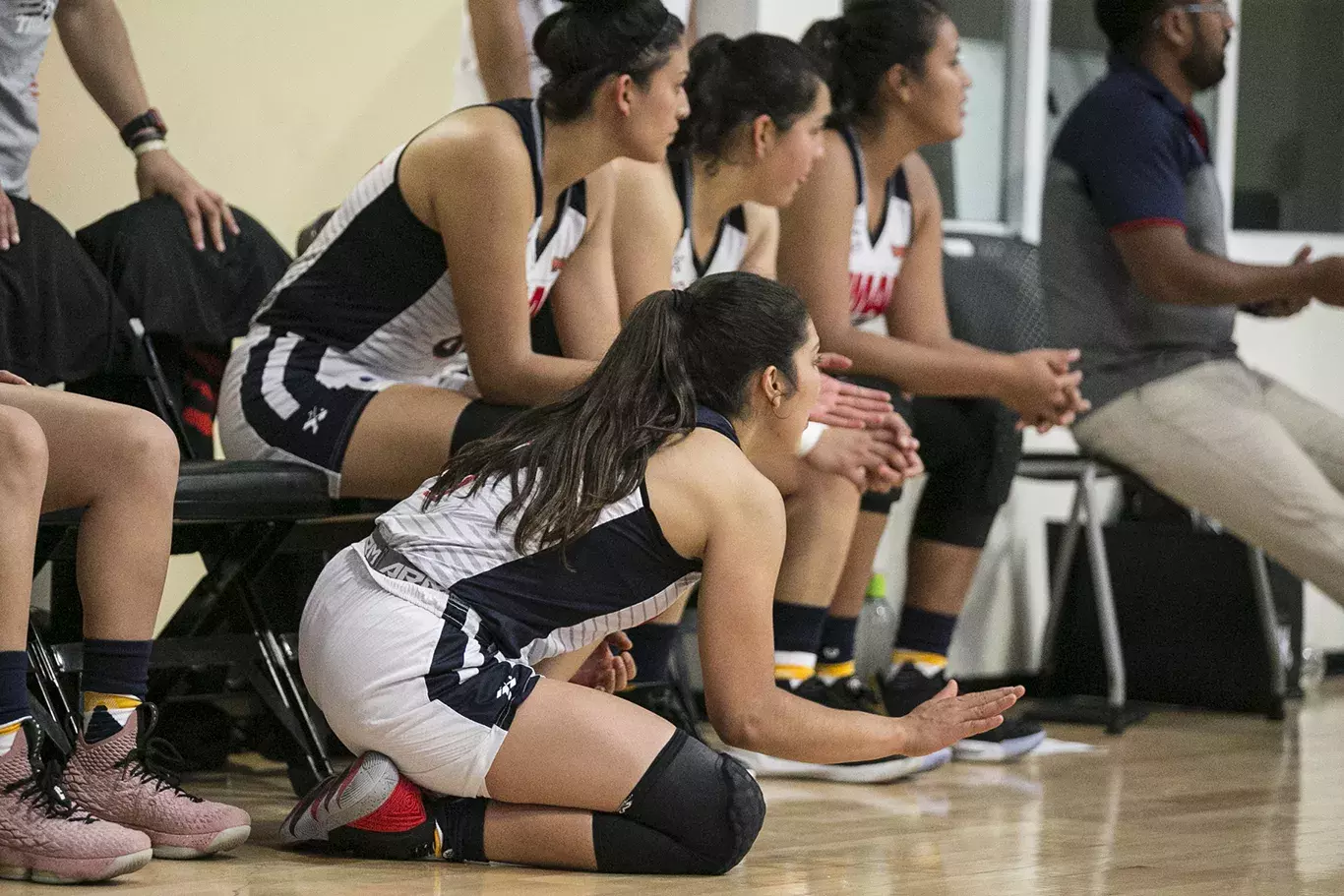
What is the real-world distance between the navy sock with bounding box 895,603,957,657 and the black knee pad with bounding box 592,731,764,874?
3.98 feet

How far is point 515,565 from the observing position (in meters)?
1.86

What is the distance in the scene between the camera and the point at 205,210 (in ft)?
8.51

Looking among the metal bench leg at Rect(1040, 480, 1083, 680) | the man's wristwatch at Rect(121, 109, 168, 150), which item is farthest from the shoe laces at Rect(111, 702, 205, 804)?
the metal bench leg at Rect(1040, 480, 1083, 680)

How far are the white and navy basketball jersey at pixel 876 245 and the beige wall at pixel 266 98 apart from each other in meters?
0.88

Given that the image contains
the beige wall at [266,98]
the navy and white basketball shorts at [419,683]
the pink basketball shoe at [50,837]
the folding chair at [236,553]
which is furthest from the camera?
the beige wall at [266,98]

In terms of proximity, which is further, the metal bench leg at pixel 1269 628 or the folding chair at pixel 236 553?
the metal bench leg at pixel 1269 628

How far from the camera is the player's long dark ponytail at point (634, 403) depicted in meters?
1.84

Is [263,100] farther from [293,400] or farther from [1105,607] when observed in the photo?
[1105,607]

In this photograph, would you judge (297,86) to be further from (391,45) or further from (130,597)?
(130,597)

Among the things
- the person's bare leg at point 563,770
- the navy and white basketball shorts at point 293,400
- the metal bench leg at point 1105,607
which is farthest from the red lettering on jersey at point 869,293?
the person's bare leg at point 563,770

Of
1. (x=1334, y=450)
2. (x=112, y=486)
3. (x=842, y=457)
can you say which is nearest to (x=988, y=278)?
(x=1334, y=450)

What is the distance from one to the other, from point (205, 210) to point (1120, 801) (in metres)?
1.60

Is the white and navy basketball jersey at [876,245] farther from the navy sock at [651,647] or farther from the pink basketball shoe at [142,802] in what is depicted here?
the pink basketball shoe at [142,802]

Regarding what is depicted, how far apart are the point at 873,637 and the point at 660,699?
1142mm
